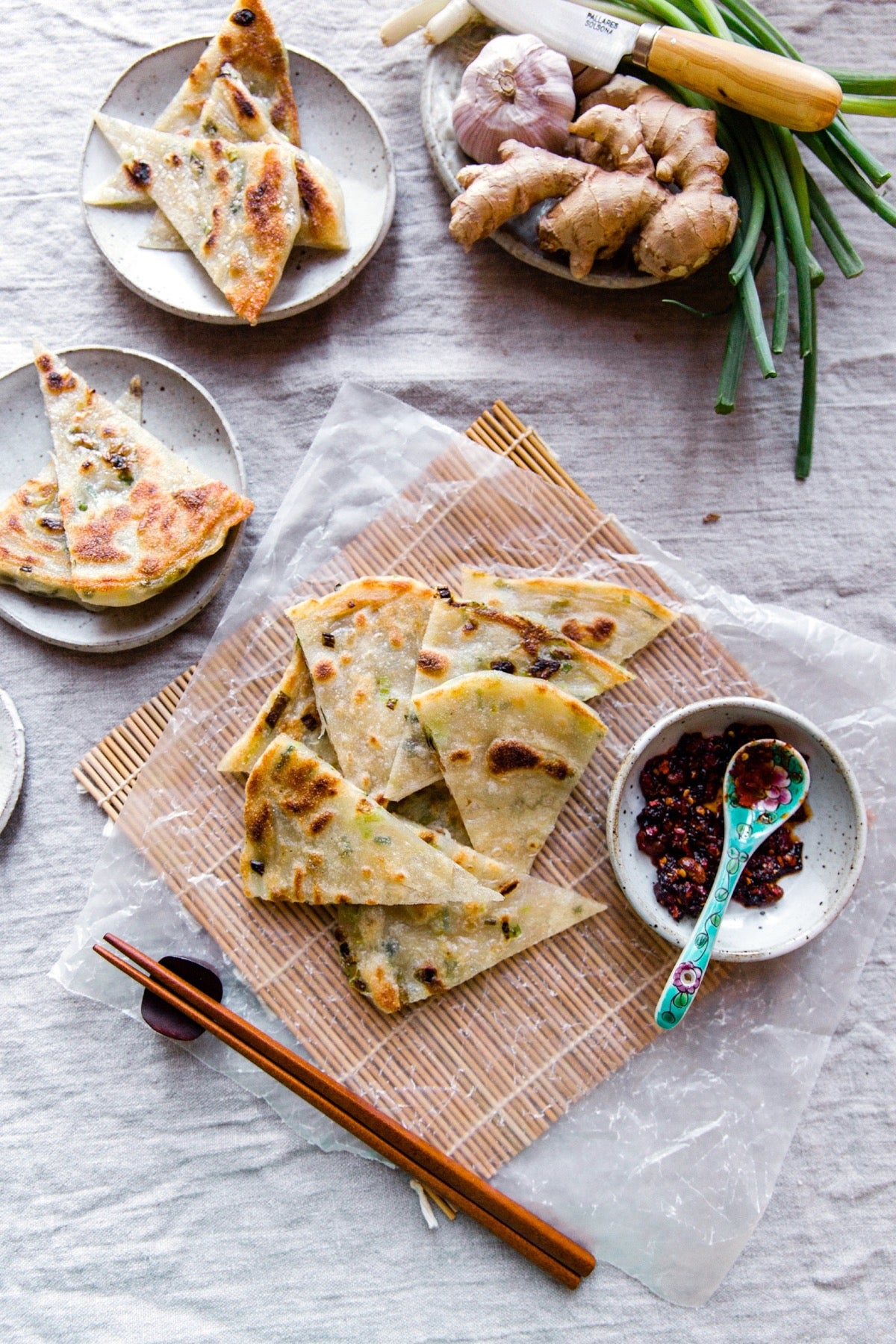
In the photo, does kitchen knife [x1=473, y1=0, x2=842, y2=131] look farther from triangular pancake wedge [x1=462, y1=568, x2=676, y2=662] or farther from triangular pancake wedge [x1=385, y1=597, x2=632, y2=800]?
A: triangular pancake wedge [x1=385, y1=597, x2=632, y2=800]

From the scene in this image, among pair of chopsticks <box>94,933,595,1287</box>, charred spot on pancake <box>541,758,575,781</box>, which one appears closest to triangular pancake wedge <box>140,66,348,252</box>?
charred spot on pancake <box>541,758,575,781</box>

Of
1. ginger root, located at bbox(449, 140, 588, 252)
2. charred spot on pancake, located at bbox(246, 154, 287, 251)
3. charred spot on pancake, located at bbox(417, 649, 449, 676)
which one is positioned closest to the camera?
charred spot on pancake, located at bbox(417, 649, 449, 676)

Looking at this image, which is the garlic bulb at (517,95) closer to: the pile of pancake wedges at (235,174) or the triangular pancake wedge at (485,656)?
the pile of pancake wedges at (235,174)

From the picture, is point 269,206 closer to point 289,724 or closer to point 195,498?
point 195,498

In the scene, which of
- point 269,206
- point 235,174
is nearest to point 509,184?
point 269,206

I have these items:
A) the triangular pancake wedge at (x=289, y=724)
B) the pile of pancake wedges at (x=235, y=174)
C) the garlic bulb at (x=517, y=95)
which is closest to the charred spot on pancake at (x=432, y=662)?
the triangular pancake wedge at (x=289, y=724)
